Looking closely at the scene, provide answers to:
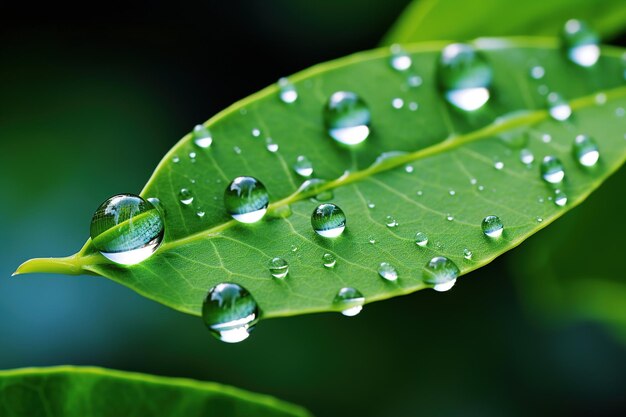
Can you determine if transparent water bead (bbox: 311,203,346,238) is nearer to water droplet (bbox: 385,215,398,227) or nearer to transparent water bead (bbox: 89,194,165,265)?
water droplet (bbox: 385,215,398,227)

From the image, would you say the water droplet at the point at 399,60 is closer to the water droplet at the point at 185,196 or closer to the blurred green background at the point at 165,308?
the water droplet at the point at 185,196

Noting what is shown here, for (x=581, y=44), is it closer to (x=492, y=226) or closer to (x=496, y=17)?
(x=496, y=17)

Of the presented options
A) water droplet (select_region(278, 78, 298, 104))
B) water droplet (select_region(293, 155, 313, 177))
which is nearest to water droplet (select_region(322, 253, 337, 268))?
water droplet (select_region(293, 155, 313, 177))

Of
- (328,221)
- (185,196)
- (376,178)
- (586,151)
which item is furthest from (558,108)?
(185,196)

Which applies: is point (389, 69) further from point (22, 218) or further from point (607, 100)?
point (22, 218)

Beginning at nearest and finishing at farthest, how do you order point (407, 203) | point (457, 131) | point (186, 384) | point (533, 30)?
1. point (186, 384)
2. point (407, 203)
3. point (457, 131)
4. point (533, 30)

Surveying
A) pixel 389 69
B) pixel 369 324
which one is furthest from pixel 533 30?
pixel 369 324

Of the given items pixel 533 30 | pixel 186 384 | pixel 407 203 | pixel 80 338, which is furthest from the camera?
pixel 80 338
